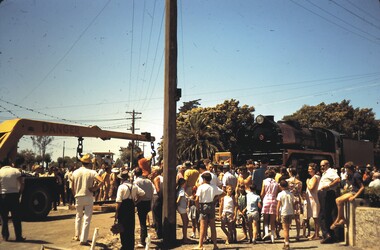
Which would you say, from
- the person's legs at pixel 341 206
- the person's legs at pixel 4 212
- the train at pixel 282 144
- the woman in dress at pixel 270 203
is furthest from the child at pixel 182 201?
the train at pixel 282 144

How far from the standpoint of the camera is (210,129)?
3562cm

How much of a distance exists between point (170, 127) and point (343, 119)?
46.3 metres

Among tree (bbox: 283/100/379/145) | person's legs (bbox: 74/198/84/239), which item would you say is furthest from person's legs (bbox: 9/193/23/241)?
tree (bbox: 283/100/379/145)

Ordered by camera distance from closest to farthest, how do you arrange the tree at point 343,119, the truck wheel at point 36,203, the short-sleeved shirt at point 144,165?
the short-sleeved shirt at point 144,165 < the truck wheel at point 36,203 < the tree at point 343,119

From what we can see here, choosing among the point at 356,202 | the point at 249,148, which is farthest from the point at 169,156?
the point at 249,148

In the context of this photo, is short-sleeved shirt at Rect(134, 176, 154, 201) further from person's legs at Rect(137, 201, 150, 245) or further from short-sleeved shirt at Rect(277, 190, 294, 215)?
short-sleeved shirt at Rect(277, 190, 294, 215)

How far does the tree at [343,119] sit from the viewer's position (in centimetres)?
4903

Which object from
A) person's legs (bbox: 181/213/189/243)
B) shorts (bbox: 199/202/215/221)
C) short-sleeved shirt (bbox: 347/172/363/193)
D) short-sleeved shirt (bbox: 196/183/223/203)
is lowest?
person's legs (bbox: 181/213/189/243)

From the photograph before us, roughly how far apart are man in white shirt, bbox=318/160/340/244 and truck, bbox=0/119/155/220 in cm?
804

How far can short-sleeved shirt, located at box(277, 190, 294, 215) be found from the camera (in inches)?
313

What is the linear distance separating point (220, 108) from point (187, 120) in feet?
17.2

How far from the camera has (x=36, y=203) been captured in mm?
11078

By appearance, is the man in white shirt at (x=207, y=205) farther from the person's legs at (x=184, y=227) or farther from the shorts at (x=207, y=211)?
the person's legs at (x=184, y=227)

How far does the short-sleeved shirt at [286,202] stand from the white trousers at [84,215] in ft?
14.2
